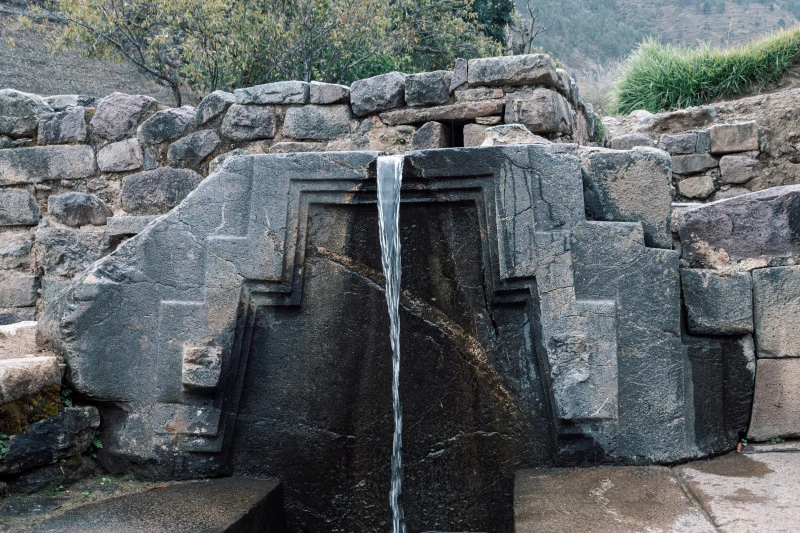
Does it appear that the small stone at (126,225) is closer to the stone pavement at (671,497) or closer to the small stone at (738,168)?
the stone pavement at (671,497)

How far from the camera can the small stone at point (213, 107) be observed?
181 inches

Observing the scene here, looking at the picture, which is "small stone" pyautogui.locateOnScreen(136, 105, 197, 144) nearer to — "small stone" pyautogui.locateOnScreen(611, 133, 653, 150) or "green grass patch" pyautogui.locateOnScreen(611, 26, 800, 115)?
"small stone" pyautogui.locateOnScreen(611, 133, 653, 150)

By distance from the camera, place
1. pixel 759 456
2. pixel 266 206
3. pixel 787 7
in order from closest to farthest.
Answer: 1. pixel 759 456
2. pixel 266 206
3. pixel 787 7

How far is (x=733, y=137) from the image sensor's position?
6.21 metres

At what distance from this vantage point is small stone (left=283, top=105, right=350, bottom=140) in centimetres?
461

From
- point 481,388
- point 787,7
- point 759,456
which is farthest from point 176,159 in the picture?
point 787,7

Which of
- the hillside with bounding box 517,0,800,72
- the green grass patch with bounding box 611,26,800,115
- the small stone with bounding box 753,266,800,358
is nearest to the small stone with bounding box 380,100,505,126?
the small stone with bounding box 753,266,800,358

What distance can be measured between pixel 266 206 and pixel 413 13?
7975 millimetres

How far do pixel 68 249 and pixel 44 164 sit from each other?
587 millimetres

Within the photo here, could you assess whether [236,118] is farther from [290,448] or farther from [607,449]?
[607,449]

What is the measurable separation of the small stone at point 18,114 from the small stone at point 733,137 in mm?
5336

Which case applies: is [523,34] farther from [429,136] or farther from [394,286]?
[394,286]

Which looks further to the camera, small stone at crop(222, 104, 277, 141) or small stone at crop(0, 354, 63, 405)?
small stone at crop(222, 104, 277, 141)

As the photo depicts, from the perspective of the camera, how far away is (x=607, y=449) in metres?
2.70
